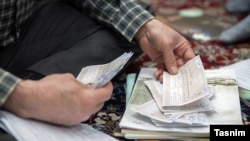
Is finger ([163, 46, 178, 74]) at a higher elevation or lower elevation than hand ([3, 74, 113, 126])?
lower

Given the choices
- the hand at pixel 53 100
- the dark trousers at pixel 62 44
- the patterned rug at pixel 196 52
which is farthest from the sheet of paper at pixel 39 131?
the dark trousers at pixel 62 44

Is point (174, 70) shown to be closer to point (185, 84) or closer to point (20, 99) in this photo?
point (185, 84)

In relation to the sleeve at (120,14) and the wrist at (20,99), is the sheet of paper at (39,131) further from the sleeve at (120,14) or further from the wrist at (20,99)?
the sleeve at (120,14)

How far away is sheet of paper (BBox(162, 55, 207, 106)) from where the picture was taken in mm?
799

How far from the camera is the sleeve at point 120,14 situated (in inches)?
40.8

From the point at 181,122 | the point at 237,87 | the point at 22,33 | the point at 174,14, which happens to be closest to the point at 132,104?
the point at 181,122

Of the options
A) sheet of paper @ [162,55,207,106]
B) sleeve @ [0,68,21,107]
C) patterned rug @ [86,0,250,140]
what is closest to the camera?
sleeve @ [0,68,21,107]

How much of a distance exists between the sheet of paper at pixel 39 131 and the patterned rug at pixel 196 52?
0.38ft

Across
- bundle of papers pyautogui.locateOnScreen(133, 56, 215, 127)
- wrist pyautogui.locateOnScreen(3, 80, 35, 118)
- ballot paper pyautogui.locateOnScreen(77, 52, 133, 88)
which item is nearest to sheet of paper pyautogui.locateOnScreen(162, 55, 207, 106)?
bundle of papers pyautogui.locateOnScreen(133, 56, 215, 127)

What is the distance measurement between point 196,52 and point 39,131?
80 centimetres

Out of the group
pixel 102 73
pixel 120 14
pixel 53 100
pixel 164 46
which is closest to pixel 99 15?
pixel 120 14

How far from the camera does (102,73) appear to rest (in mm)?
781

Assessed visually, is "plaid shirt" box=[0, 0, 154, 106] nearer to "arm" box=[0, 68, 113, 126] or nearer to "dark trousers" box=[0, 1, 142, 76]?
"dark trousers" box=[0, 1, 142, 76]

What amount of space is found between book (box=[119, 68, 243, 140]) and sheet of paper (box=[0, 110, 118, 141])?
6 centimetres
